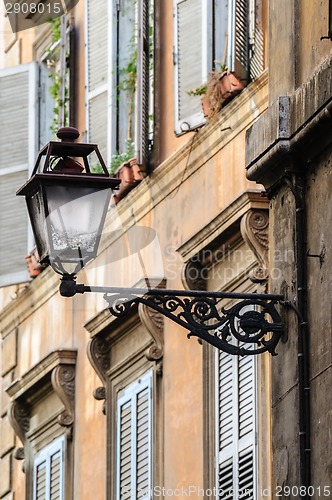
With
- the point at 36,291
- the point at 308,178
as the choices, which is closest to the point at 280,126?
the point at 308,178

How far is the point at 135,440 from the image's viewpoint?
1756 cm

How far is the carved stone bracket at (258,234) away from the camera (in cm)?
1468

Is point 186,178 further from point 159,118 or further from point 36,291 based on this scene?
point 36,291

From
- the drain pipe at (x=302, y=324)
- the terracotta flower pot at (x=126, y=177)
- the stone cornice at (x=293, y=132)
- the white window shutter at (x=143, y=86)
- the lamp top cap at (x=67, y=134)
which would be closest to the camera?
the drain pipe at (x=302, y=324)

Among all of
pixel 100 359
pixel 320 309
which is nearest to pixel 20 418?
pixel 100 359

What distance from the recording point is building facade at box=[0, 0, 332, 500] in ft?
35.6

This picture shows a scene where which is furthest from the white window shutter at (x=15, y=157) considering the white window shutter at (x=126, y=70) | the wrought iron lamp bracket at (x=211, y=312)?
the wrought iron lamp bracket at (x=211, y=312)

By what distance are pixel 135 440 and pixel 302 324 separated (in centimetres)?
706

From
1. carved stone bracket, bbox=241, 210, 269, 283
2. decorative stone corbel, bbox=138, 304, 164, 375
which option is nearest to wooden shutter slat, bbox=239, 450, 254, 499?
carved stone bracket, bbox=241, 210, 269, 283

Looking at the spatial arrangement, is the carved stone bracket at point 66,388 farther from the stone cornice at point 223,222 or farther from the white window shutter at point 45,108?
the stone cornice at point 223,222

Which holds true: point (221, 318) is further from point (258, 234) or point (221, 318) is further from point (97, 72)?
point (97, 72)

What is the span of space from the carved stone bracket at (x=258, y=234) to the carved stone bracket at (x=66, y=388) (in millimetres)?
4903

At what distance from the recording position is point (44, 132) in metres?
21.2

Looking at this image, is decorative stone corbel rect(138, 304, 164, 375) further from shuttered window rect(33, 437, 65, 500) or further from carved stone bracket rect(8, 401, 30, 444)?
carved stone bracket rect(8, 401, 30, 444)
